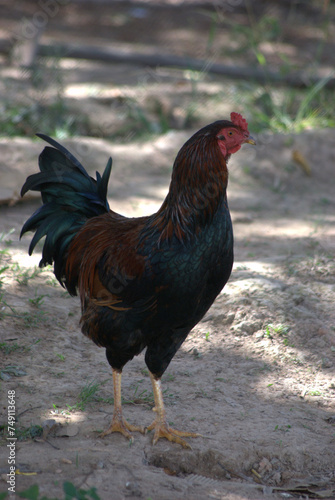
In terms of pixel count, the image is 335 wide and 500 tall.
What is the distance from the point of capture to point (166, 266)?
109 inches

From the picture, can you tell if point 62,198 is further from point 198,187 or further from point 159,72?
point 159,72

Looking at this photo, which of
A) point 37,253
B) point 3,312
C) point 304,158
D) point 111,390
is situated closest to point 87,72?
point 304,158

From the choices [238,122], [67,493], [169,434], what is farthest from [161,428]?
[238,122]

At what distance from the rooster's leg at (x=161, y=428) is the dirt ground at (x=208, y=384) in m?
0.04

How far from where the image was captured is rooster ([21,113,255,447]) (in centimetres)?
280

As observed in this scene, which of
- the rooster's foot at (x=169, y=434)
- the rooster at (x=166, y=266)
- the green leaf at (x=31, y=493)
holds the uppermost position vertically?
the rooster at (x=166, y=266)

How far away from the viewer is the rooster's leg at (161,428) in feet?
10.3

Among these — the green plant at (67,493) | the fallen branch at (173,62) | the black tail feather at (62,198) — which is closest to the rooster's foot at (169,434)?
the green plant at (67,493)

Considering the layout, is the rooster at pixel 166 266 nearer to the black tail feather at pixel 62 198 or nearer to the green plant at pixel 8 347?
the black tail feather at pixel 62 198

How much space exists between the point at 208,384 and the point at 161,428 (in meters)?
0.67

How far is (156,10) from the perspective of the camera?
37.4 feet

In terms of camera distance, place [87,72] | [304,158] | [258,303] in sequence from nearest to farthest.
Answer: [258,303] → [304,158] → [87,72]

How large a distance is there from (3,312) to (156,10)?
925cm

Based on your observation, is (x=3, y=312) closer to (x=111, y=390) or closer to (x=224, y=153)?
(x=111, y=390)
